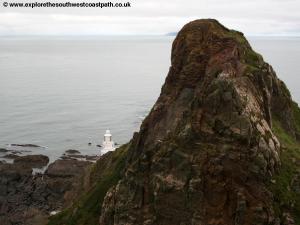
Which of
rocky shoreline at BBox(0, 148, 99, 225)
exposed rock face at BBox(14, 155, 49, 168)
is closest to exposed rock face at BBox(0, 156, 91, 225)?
rocky shoreline at BBox(0, 148, 99, 225)

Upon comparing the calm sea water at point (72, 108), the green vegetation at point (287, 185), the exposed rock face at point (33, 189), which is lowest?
the exposed rock face at point (33, 189)

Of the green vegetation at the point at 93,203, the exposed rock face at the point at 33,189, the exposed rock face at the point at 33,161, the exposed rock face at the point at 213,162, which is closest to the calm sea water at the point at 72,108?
the exposed rock face at the point at 33,161

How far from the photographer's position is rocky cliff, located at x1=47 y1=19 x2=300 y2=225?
23281mm

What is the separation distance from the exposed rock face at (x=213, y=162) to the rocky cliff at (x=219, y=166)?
47mm

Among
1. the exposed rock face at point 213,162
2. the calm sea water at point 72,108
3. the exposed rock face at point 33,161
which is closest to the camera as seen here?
the exposed rock face at point 213,162

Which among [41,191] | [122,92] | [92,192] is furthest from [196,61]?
[122,92]

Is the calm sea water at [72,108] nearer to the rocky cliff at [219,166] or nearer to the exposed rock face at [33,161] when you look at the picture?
the exposed rock face at [33,161]

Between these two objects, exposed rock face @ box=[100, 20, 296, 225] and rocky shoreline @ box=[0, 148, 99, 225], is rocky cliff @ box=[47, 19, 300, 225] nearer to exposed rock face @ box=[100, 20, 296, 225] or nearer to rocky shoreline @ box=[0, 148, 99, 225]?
exposed rock face @ box=[100, 20, 296, 225]

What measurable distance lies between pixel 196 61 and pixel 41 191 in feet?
125

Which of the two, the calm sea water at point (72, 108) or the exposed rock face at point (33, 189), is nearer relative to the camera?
the exposed rock face at point (33, 189)

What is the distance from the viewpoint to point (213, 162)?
928 inches

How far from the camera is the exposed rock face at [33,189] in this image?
52500 millimetres

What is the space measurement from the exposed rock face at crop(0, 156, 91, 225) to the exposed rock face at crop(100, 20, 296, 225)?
23521mm

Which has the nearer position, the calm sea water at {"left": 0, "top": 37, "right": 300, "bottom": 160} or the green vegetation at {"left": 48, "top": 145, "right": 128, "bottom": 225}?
the green vegetation at {"left": 48, "top": 145, "right": 128, "bottom": 225}
